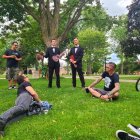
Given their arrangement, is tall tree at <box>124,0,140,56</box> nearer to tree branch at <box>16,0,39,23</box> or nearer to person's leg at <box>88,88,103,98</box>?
tree branch at <box>16,0,39,23</box>

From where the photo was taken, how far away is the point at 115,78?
1240 cm

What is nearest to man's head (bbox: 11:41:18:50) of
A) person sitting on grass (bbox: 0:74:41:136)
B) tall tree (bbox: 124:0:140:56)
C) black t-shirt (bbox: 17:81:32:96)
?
person sitting on grass (bbox: 0:74:41:136)

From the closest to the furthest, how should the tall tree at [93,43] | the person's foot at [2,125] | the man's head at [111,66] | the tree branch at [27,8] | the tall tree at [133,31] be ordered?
1. the person's foot at [2,125]
2. the man's head at [111,66]
3. the tree branch at [27,8]
4. the tall tree at [133,31]
5. the tall tree at [93,43]

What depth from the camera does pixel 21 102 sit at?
934 centimetres

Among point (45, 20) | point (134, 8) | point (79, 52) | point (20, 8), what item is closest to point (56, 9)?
point (45, 20)

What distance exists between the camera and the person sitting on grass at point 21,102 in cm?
838

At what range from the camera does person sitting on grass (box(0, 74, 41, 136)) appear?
8383 mm

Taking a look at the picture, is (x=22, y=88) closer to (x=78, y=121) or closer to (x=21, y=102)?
(x=21, y=102)

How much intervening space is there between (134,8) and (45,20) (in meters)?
11.5

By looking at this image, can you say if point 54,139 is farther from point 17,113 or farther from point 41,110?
point 41,110

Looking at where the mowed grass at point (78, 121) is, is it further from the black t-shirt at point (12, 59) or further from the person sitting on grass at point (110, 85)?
the black t-shirt at point (12, 59)

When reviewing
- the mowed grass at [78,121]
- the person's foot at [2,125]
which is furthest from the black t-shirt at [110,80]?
the person's foot at [2,125]

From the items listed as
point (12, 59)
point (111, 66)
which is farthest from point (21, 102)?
point (12, 59)

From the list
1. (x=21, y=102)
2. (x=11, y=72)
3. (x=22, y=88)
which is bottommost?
(x=21, y=102)
